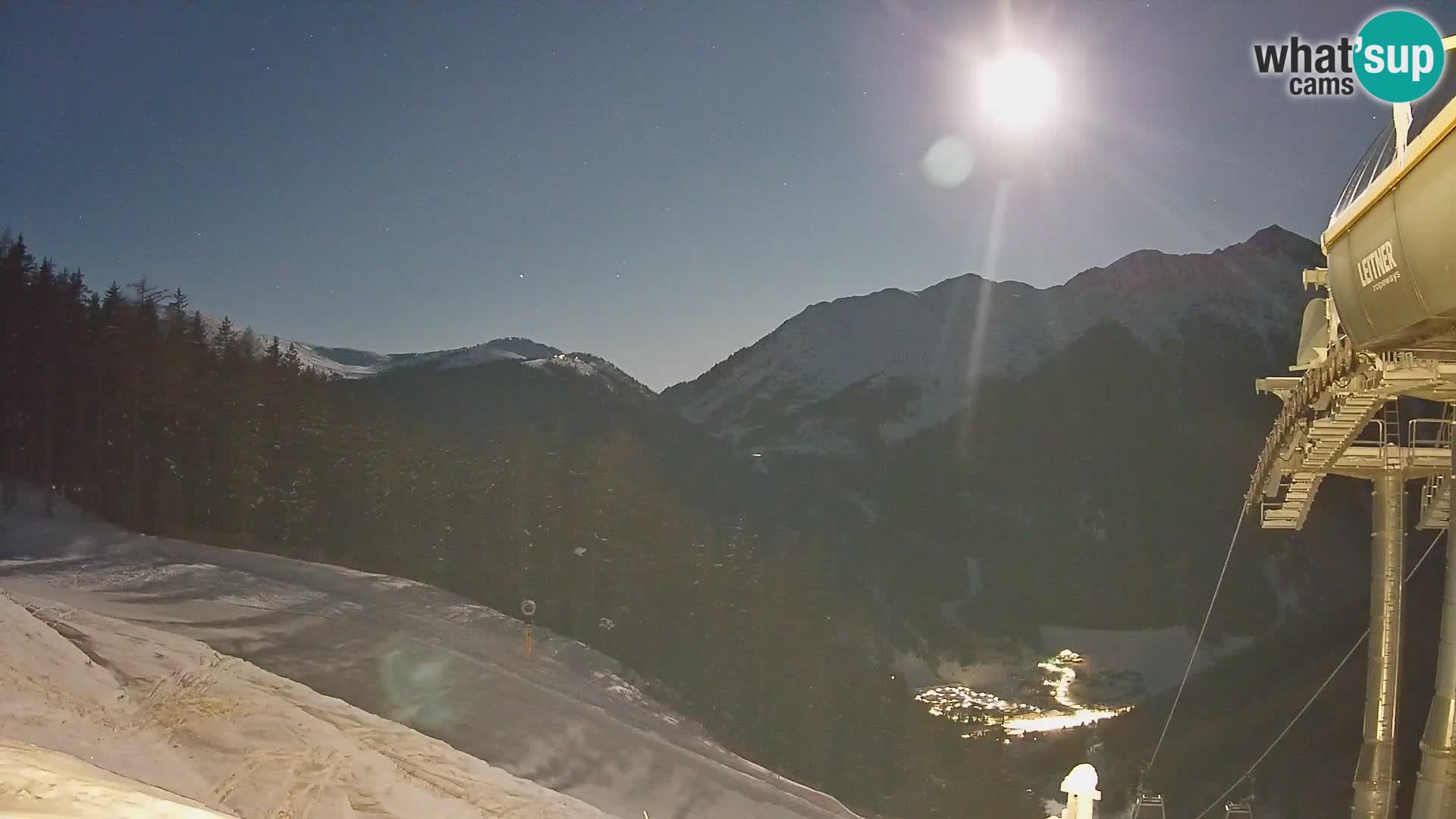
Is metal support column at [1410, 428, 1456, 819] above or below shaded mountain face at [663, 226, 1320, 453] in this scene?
below

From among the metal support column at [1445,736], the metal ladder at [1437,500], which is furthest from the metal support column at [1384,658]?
the metal support column at [1445,736]

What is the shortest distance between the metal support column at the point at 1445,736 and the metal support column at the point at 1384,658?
4.60m

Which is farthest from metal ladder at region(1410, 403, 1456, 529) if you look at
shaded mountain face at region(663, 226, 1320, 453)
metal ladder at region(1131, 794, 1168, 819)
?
shaded mountain face at region(663, 226, 1320, 453)

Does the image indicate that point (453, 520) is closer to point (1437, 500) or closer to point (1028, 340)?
point (1437, 500)

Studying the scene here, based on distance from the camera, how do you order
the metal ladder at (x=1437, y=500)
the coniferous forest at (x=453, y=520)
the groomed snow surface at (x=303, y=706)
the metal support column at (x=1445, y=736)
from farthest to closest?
the coniferous forest at (x=453, y=520), the metal ladder at (x=1437, y=500), the metal support column at (x=1445, y=736), the groomed snow surface at (x=303, y=706)

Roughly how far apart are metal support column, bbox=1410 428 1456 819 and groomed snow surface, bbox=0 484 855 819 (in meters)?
12.1

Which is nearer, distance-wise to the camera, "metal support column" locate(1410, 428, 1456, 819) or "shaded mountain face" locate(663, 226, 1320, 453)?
"metal support column" locate(1410, 428, 1456, 819)

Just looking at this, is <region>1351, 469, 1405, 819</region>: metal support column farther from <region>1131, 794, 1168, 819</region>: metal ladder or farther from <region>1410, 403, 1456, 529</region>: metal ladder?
<region>1131, 794, 1168, 819</region>: metal ladder

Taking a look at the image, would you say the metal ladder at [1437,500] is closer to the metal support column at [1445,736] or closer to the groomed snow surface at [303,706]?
the metal support column at [1445,736]

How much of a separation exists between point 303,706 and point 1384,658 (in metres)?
23.0

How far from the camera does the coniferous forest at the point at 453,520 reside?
45875mm

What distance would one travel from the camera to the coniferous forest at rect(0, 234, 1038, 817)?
45.9 m

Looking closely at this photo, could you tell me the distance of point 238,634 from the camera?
75.7ft

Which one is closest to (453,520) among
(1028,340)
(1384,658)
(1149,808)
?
(1149,808)
